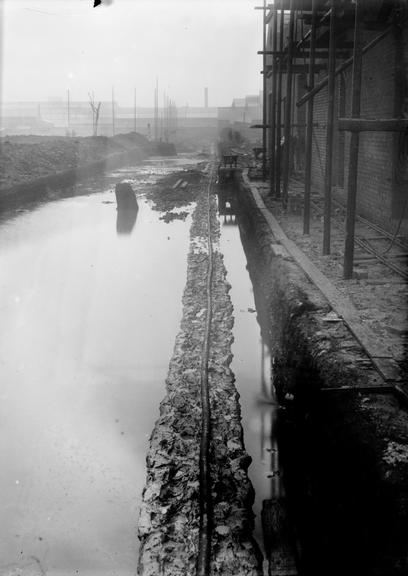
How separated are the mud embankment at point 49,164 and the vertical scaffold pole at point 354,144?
13.4 metres

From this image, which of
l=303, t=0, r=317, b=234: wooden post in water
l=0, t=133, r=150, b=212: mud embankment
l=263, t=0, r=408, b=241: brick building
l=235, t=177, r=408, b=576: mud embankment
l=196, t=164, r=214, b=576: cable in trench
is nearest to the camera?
l=235, t=177, r=408, b=576: mud embankment

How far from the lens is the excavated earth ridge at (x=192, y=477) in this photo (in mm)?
3750

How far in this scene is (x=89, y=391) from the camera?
621 cm

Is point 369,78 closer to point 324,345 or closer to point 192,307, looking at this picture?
point 192,307

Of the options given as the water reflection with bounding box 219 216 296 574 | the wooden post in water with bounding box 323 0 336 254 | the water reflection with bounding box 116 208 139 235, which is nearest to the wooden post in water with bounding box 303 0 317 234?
the wooden post in water with bounding box 323 0 336 254

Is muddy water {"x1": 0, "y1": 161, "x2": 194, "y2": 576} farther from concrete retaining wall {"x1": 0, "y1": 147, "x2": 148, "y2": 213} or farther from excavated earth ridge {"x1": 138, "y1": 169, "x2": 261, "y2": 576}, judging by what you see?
concrete retaining wall {"x1": 0, "y1": 147, "x2": 148, "y2": 213}

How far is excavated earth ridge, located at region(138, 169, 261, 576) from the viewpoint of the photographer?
3750mm

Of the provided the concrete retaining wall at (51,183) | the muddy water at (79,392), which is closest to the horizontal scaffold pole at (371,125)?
the muddy water at (79,392)

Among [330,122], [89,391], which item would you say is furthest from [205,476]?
[330,122]

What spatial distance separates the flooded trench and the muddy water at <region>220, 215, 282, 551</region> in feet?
0.05

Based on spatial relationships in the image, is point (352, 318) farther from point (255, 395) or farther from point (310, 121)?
point (310, 121)

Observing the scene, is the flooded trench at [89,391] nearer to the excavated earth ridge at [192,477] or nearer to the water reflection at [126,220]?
the excavated earth ridge at [192,477]

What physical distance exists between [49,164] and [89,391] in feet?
83.1

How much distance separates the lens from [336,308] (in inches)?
254
